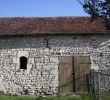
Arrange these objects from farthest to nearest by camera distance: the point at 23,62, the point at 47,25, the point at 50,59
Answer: the point at 47,25 → the point at 23,62 → the point at 50,59

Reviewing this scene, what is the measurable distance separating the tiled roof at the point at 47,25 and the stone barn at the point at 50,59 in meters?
0.06

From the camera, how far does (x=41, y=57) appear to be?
16031mm

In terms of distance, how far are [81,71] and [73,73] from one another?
46 cm

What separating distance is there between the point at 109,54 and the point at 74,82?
2496 mm

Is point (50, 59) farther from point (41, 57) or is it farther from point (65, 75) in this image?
point (65, 75)

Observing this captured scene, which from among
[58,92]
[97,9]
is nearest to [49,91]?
[58,92]

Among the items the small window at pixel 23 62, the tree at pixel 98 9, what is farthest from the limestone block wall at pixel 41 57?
the tree at pixel 98 9

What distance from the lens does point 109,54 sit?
1599cm

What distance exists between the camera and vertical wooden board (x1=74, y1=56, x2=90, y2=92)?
15805 millimetres

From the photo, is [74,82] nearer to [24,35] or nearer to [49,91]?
[49,91]

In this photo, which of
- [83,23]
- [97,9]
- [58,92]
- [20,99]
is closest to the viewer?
[97,9]

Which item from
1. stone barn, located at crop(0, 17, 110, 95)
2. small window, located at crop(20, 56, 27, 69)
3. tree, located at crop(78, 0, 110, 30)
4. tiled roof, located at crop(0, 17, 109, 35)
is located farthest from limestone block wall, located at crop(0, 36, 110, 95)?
tree, located at crop(78, 0, 110, 30)

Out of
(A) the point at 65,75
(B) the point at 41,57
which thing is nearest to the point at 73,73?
(A) the point at 65,75

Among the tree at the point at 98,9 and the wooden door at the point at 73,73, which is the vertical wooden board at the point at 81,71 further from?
the tree at the point at 98,9
